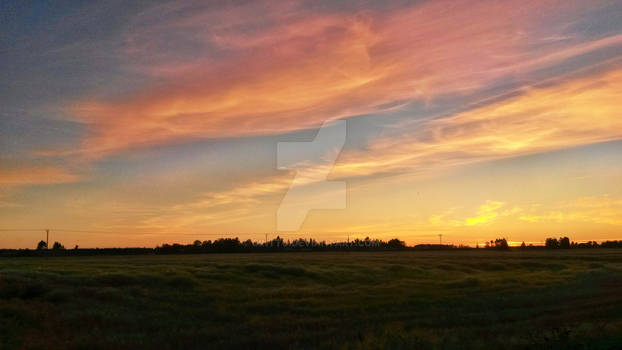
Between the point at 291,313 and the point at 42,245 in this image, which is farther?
the point at 42,245

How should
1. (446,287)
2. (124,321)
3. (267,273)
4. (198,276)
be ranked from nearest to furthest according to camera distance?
(124,321)
(446,287)
(198,276)
(267,273)

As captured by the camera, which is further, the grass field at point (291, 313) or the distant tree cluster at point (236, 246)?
the distant tree cluster at point (236, 246)

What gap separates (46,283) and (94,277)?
15.7 feet

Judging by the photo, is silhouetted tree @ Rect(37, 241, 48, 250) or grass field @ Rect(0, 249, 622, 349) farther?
silhouetted tree @ Rect(37, 241, 48, 250)

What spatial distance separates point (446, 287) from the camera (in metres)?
42.9

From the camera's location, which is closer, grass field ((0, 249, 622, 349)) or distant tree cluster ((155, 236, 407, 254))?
grass field ((0, 249, 622, 349))

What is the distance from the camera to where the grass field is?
67.7ft

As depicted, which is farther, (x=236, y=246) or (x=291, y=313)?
(x=236, y=246)

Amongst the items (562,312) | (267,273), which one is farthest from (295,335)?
(267,273)

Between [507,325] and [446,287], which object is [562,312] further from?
[446,287]

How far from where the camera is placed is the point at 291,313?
2995cm

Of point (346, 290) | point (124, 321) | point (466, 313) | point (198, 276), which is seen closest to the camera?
point (124, 321)

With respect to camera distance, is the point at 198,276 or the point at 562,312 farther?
the point at 198,276

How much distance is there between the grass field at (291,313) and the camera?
20.6 m
